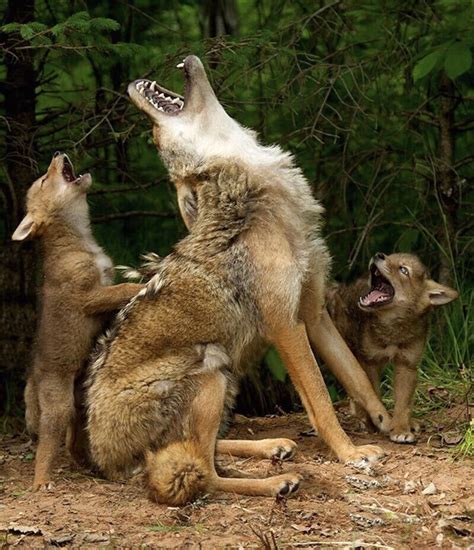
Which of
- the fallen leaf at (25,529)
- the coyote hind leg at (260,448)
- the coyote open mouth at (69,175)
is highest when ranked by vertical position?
the coyote open mouth at (69,175)

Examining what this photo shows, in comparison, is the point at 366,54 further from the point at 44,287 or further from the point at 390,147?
the point at 44,287

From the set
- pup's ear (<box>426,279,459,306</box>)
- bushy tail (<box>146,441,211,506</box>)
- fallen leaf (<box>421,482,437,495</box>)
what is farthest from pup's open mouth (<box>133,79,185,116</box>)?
fallen leaf (<box>421,482,437,495</box>)

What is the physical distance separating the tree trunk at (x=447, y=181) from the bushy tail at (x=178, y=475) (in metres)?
4.15

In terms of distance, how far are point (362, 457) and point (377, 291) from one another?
1.44 metres

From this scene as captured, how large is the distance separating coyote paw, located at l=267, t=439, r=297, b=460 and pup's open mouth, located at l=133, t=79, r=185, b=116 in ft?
7.39

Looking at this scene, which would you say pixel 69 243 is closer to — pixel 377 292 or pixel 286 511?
pixel 377 292

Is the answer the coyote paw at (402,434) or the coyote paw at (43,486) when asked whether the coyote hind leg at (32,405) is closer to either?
the coyote paw at (43,486)

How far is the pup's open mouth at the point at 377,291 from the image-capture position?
24.0 ft

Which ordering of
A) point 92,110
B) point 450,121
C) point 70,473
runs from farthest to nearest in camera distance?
1. point 450,121
2. point 92,110
3. point 70,473

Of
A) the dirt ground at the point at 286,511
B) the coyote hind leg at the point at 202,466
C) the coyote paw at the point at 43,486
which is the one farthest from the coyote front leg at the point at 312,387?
the coyote paw at the point at 43,486

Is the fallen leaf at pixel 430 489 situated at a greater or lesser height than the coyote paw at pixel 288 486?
lesser

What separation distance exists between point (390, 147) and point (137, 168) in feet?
7.73

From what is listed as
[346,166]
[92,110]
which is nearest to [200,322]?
[92,110]

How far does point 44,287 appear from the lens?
7.13 m
